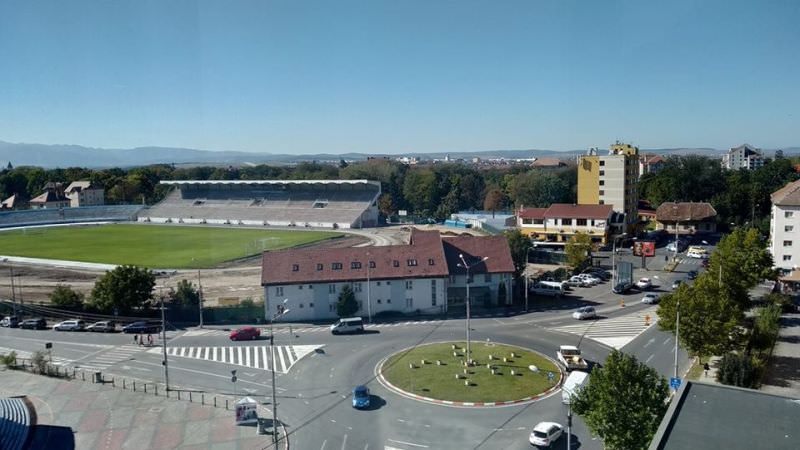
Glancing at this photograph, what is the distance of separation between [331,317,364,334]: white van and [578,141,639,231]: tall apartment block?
122 ft

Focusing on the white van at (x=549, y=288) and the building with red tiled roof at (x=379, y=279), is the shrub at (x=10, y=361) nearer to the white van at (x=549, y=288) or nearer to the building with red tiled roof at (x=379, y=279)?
the building with red tiled roof at (x=379, y=279)

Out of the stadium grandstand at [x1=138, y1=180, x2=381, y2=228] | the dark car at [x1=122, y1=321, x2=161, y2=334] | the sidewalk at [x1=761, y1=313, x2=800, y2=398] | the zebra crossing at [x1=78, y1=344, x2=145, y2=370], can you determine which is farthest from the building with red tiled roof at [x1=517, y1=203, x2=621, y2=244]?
the zebra crossing at [x1=78, y1=344, x2=145, y2=370]

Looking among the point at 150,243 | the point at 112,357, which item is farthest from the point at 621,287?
the point at 150,243

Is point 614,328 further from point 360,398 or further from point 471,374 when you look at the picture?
point 360,398

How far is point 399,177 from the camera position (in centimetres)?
11181

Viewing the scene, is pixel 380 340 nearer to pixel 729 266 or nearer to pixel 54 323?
pixel 729 266

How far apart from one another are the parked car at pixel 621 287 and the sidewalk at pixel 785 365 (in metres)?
9.77

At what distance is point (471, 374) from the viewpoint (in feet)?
80.2

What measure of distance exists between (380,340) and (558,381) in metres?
9.54

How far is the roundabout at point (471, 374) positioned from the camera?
22234 millimetres

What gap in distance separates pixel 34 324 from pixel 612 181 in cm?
5112

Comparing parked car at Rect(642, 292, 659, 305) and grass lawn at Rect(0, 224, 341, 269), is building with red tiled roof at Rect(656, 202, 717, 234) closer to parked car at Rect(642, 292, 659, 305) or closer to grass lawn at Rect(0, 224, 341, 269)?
parked car at Rect(642, 292, 659, 305)

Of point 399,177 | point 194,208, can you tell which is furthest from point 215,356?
point 399,177

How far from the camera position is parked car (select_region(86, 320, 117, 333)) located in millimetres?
33531
